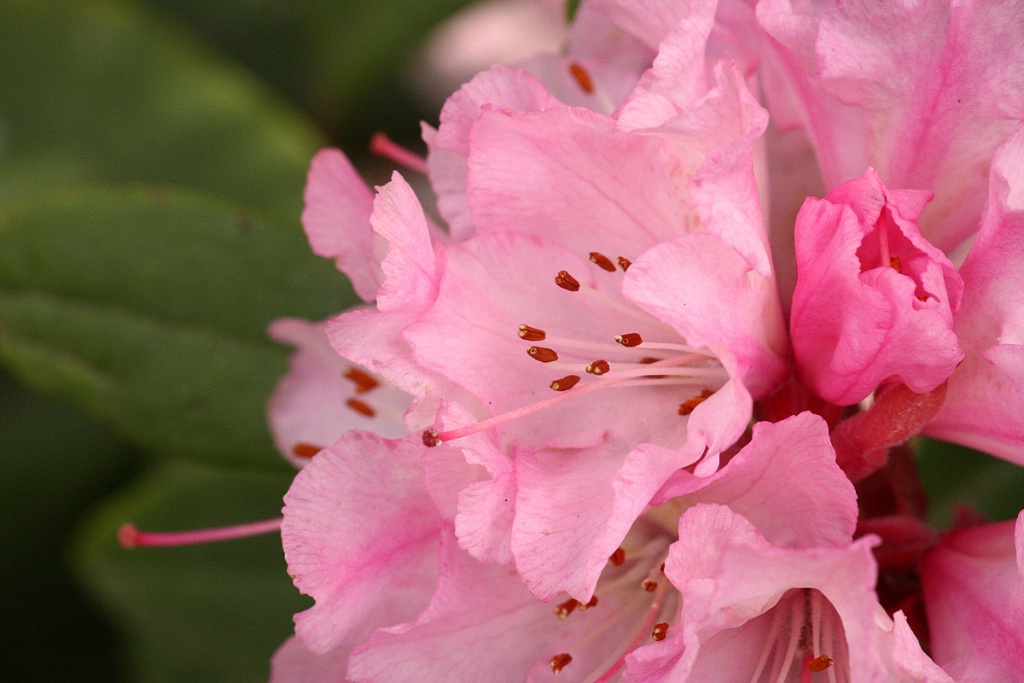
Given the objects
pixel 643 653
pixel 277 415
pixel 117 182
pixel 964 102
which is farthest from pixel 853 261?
pixel 117 182

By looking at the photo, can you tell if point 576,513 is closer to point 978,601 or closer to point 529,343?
point 529,343

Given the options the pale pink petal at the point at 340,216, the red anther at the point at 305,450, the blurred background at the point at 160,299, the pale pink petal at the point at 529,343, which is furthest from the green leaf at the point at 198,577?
the pale pink petal at the point at 529,343

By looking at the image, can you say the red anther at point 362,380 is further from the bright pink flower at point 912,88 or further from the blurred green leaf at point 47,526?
the blurred green leaf at point 47,526

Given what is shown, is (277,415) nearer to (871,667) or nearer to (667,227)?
(667,227)

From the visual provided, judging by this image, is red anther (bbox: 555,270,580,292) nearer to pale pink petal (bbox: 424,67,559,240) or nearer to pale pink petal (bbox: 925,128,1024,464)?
pale pink petal (bbox: 424,67,559,240)

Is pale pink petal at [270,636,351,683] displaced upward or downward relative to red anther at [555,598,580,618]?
upward

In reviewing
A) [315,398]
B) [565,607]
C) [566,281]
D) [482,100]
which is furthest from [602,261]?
[315,398]

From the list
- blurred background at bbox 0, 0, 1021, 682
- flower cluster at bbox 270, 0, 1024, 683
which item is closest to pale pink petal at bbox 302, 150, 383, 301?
flower cluster at bbox 270, 0, 1024, 683
